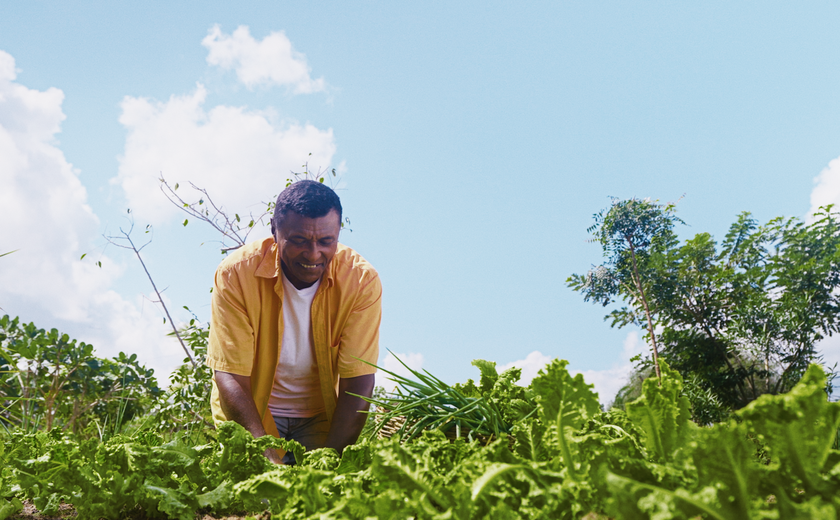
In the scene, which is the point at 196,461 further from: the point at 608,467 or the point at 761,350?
the point at 761,350

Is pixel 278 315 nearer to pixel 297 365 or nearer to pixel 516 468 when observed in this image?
pixel 297 365

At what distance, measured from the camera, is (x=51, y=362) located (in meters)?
4.09

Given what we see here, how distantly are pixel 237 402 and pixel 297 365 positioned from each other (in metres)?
0.49

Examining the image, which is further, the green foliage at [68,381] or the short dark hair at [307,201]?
the green foliage at [68,381]

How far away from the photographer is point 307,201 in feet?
8.26

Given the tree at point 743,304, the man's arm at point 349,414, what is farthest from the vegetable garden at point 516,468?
the tree at point 743,304

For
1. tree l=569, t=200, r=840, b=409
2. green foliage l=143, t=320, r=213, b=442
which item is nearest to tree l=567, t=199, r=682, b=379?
tree l=569, t=200, r=840, b=409

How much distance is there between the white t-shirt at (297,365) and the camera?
290cm

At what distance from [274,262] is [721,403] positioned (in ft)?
25.9

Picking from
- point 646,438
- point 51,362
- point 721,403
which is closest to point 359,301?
point 646,438

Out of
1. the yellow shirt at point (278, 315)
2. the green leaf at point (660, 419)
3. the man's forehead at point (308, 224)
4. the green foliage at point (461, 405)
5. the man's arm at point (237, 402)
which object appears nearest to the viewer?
the green leaf at point (660, 419)

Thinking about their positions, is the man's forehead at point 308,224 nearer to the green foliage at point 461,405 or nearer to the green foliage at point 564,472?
the green foliage at point 461,405

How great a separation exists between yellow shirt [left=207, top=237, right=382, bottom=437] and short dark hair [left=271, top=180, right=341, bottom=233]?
1.01ft

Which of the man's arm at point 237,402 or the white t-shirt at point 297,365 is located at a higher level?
the white t-shirt at point 297,365
